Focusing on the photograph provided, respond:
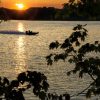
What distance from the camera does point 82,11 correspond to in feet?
20.7

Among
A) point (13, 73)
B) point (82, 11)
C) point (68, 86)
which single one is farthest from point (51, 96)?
point (13, 73)

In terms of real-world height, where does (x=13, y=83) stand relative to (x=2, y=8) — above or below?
below

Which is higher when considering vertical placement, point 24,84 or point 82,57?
point 82,57

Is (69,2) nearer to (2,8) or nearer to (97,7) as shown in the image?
(97,7)

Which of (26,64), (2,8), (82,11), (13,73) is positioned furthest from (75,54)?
(26,64)

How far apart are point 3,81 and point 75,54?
7.32 feet

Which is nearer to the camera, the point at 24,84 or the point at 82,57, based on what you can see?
the point at 24,84

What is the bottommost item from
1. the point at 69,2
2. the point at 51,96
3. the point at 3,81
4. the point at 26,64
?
the point at 26,64

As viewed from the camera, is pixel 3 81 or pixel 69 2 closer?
pixel 3 81

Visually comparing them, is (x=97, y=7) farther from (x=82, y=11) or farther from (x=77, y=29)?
(x=77, y=29)

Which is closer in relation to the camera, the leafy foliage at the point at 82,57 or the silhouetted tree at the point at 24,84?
the silhouetted tree at the point at 24,84

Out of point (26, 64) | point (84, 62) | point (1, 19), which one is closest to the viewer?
point (1, 19)

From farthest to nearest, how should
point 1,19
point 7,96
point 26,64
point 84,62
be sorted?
point 26,64
point 84,62
point 1,19
point 7,96

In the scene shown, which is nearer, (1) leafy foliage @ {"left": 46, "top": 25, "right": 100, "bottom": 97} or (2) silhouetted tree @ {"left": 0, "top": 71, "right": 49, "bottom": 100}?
(2) silhouetted tree @ {"left": 0, "top": 71, "right": 49, "bottom": 100}
